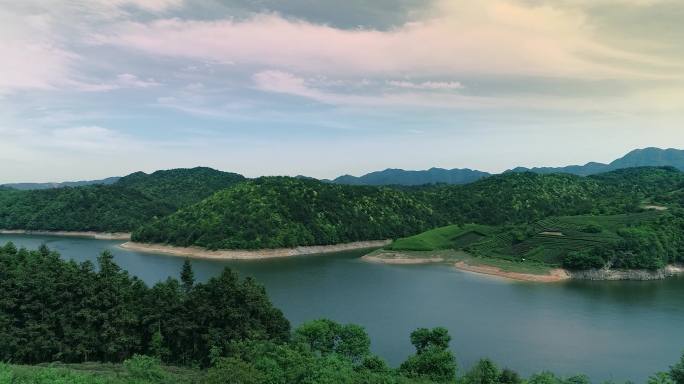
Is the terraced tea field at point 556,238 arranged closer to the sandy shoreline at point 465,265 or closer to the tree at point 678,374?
the sandy shoreline at point 465,265

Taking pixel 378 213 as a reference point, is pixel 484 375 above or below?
below

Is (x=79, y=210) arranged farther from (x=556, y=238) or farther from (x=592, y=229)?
(x=592, y=229)

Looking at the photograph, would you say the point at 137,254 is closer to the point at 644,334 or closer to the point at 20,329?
the point at 20,329

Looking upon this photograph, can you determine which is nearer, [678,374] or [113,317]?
[678,374]

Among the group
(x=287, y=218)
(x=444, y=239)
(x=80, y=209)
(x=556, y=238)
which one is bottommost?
(x=444, y=239)

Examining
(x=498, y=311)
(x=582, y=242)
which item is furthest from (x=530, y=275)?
(x=498, y=311)

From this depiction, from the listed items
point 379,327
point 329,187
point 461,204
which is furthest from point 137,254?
point 461,204
